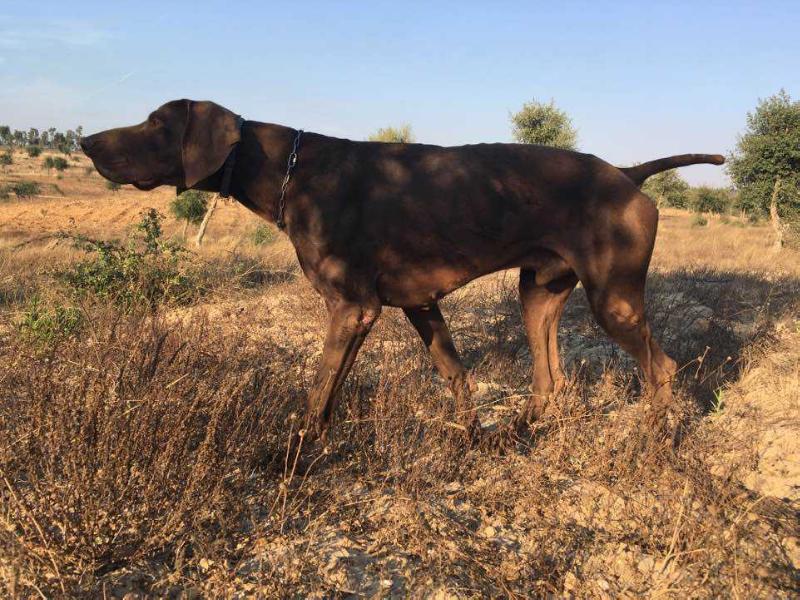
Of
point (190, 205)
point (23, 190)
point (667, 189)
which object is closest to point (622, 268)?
point (190, 205)

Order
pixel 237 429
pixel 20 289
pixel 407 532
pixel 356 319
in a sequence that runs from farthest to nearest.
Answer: pixel 20 289 → pixel 356 319 → pixel 237 429 → pixel 407 532

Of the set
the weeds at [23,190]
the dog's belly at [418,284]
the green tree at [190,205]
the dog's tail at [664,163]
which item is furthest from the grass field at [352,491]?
the weeds at [23,190]

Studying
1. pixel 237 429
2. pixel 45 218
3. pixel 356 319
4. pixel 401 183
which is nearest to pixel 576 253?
pixel 401 183

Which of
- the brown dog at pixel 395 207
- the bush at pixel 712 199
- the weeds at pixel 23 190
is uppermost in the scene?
the bush at pixel 712 199

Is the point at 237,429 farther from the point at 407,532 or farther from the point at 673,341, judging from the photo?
the point at 673,341

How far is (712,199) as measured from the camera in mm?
50625

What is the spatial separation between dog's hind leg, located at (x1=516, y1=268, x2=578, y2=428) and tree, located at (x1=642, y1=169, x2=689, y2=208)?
4240cm

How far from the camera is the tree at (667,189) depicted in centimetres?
4384

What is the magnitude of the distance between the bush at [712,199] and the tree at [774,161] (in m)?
29.9

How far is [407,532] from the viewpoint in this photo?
2471 millimetres

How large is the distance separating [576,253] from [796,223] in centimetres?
2120

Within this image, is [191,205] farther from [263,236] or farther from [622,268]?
[622,268]

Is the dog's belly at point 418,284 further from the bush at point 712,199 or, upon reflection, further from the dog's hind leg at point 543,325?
the bush at point 712,199

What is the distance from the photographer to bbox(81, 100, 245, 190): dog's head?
320 centimetres
